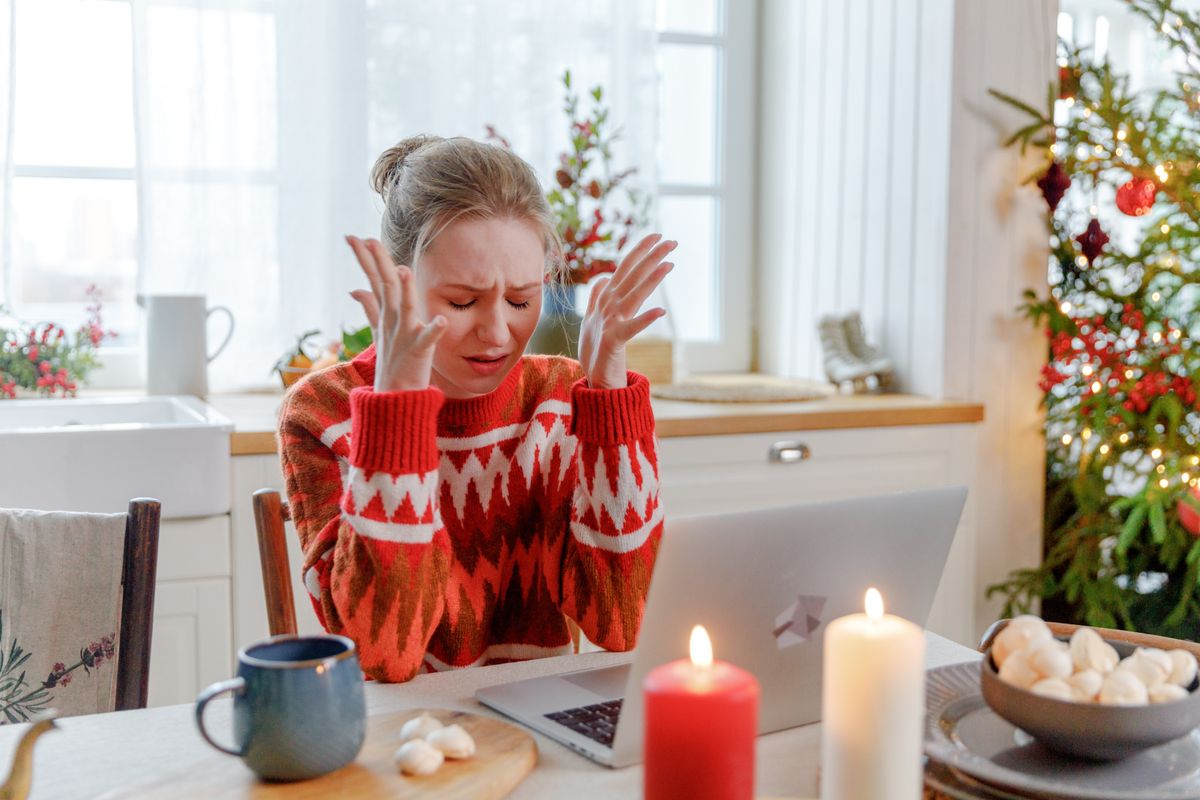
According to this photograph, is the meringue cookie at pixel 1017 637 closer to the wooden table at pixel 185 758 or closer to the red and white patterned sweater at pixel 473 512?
the wooden table at pixel 185 758

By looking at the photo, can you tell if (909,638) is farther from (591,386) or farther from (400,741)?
(591,386)

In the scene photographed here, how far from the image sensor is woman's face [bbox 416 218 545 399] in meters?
1.21

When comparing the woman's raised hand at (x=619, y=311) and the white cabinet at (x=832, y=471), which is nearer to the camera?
the woman's raised hand at (x=619, y=311)

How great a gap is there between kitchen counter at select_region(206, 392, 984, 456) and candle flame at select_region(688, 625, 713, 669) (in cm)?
145

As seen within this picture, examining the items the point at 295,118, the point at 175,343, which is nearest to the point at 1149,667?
the point at 175,343

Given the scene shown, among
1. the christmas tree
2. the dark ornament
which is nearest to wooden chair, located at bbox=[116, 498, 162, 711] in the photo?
the christmas tree

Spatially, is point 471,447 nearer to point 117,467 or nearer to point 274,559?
point 274,559

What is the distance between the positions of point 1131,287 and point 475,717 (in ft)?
6.08

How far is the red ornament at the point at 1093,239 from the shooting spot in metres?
2.24

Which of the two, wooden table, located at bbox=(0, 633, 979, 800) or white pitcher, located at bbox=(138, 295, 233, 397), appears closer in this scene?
wooden table, located at bbox=(0, 633, 979, 800)

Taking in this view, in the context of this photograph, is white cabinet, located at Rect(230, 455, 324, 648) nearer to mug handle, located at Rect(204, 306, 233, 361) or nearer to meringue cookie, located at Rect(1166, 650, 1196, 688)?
mug handle, located at Rect(204, 306, 233, 361)

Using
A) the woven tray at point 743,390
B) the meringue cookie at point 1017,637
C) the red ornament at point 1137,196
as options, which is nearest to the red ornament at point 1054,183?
the red ornament at point 1137,196

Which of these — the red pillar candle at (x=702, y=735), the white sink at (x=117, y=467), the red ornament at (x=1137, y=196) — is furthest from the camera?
the red ornament at (x=1137, y=196)

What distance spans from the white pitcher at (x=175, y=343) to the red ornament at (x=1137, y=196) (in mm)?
1656
